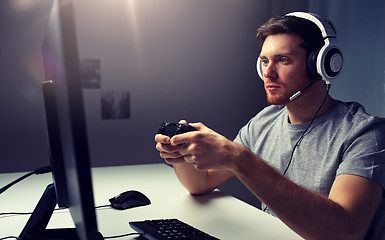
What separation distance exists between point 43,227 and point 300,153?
840mm

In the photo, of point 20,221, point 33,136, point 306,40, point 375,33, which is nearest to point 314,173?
point 306,40

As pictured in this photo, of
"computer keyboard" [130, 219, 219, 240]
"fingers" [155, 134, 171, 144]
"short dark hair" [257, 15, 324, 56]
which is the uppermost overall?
"short dark hair" [257, 15, 324, 56]

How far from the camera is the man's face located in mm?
1144

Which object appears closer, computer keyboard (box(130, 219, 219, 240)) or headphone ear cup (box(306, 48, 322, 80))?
computer keyboard (box(130, 219, 219, 240))

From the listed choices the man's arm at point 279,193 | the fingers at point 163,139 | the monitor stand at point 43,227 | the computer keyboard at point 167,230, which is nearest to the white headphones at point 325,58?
the man's arm at point 279,193

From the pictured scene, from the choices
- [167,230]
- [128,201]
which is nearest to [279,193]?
[167,230]

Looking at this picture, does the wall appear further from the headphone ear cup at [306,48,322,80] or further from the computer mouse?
the computer mouse

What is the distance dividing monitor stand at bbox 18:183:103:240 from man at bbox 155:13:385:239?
0.31 m

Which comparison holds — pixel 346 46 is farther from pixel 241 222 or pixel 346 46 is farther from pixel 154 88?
pixel 241 222

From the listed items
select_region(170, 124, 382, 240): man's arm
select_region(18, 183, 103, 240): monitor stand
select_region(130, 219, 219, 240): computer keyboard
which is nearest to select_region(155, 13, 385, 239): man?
select_region(170, 124, 382, 240): man's arm

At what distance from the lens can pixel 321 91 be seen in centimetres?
118

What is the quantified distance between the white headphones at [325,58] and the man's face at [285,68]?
39 mm

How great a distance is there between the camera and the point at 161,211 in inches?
37.9

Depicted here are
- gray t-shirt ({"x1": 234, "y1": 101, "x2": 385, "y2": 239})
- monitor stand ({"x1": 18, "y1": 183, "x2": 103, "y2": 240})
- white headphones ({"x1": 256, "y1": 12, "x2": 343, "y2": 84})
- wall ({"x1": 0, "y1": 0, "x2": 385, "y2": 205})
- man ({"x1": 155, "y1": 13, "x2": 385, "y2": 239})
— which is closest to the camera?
monitor stand ({"x1": 18, "y1": 183, "x2": 103, "y2": 240})
